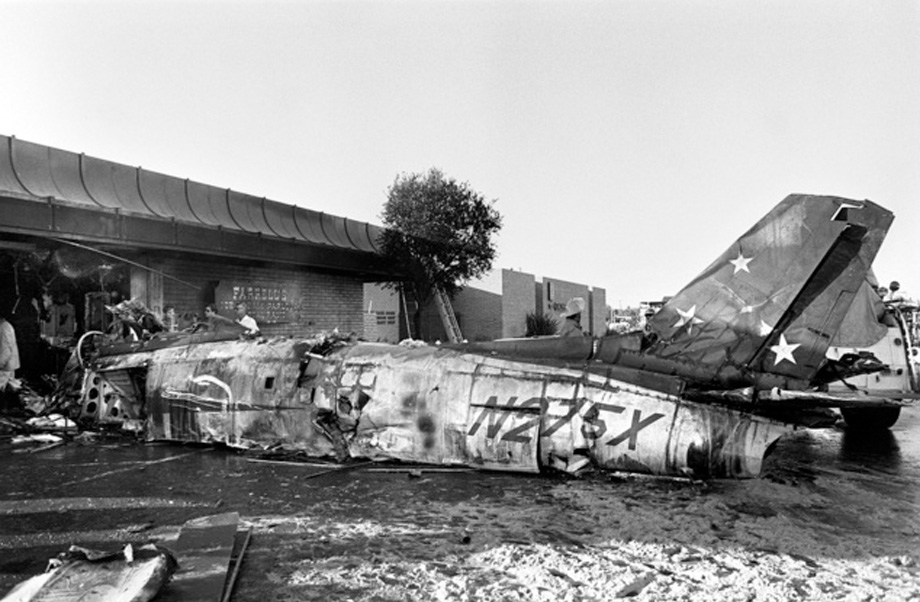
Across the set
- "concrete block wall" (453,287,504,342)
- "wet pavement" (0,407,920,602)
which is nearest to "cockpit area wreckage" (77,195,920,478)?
"wet pavement" (0,407,920,602)

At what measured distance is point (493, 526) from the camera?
4684mm

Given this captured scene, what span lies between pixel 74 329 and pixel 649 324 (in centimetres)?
1400

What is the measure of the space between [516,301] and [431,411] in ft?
89.1

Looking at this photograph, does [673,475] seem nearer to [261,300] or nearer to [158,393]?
[158,393]

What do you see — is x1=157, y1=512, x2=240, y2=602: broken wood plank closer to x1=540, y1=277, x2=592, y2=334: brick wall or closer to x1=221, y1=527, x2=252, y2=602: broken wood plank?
x1=221, y1=527, x2=252, y2=602: broken wood plank

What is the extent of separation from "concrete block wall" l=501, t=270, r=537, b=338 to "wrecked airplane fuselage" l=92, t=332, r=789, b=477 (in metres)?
23.8

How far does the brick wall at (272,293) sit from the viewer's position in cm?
1399

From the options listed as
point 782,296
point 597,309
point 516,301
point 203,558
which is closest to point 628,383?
point 782,296

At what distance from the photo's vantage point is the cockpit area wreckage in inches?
218

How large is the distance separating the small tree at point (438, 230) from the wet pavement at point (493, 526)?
1485 centimetres

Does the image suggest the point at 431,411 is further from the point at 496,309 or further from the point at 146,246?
the point at 496,309

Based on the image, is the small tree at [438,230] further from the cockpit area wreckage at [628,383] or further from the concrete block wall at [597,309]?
the concrete block wall at [597,309]

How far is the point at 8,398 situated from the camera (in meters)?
10.1

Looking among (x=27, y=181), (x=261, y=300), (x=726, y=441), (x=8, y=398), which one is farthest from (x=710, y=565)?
(x=261, y=300)
